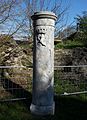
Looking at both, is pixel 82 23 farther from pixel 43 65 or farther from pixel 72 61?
pixel 43 65

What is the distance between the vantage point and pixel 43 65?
577 cm

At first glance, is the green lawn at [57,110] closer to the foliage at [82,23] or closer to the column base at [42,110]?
the column base at [42,110]

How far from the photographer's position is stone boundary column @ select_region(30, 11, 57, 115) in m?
5.70

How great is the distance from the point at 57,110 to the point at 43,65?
44.6 inches

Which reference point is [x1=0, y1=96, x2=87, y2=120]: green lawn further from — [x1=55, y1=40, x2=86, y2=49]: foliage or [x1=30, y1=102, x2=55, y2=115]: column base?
[x1=55, y1=40, x2=86, y2=49]: foliage

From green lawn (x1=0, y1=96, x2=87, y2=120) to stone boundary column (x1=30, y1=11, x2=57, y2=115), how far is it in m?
0.20

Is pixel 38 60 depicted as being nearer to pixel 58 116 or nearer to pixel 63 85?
pixel 58 116

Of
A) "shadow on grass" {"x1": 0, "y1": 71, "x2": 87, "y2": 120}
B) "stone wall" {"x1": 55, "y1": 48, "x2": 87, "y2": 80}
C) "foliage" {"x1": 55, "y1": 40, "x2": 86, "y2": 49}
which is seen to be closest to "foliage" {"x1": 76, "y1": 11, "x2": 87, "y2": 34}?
"foliage" {"x1": 55, "y1": 40, "x2": 86, "y2": 49}

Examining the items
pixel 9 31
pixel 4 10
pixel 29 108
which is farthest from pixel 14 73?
pixel 29 108

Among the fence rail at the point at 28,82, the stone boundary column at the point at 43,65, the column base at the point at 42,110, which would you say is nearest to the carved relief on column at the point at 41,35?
the stone boundary column at the point at 43,65

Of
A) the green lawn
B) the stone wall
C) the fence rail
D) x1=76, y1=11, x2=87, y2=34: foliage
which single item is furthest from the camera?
x1=76, y1=11, x2=87, y2=34: foliage

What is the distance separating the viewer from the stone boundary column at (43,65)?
18.7 feet

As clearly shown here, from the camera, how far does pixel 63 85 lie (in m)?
8.93

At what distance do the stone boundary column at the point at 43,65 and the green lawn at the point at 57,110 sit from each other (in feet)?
0.67
